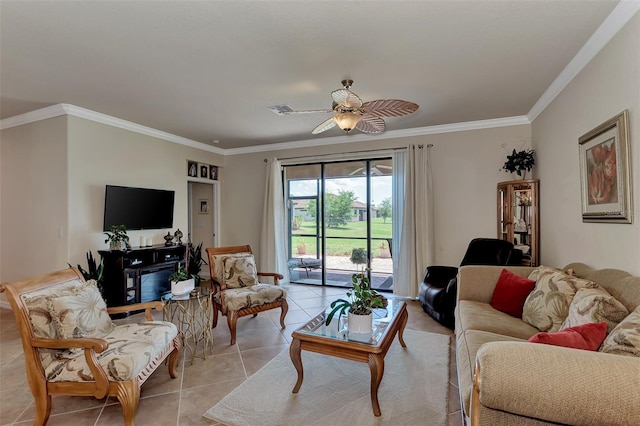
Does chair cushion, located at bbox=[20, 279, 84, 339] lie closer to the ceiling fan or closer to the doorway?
the ceiling fan

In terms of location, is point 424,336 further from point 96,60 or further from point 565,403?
point 96,60

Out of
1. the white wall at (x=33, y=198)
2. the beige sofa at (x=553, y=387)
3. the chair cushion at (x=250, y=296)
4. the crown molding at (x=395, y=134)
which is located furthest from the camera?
the crown molding at (x=395, y=134)

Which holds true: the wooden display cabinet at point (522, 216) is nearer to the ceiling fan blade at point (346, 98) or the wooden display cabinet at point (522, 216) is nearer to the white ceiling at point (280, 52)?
the white ceiling at point (280, 52)

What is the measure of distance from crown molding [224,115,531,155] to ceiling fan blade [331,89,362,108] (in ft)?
7.84

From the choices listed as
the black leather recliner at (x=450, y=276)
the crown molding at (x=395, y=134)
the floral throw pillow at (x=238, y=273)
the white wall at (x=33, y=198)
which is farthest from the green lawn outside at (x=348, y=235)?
the white wall at (x=33, y=198)

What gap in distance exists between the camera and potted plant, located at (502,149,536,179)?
3877mm

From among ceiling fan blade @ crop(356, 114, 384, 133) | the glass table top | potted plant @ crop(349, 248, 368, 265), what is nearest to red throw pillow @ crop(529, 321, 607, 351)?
the glass table top

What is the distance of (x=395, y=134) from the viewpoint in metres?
4.82

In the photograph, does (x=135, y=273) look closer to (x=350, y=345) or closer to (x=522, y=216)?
(x=350, y=345)

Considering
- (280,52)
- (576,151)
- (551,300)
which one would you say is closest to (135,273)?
(280,52)

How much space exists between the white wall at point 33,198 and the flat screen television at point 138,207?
0.46 metres

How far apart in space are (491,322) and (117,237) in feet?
14.2

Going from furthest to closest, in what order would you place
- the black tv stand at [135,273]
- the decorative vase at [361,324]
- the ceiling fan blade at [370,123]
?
the black tv stand at [135,273] → the ceiling fan blade at [370,123] → the decorative vase at [361,324]

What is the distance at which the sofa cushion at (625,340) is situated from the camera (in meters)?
1.24
